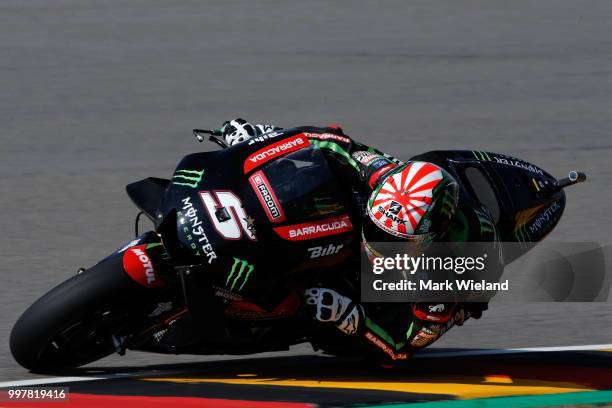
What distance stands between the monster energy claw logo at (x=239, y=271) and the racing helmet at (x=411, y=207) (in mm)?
479

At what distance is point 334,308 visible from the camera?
16.5 feet

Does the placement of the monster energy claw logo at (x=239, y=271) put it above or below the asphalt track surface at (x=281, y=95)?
above

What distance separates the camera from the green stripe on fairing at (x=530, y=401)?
4.90 metres

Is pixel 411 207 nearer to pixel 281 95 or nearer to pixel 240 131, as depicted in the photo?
pixel 240 131

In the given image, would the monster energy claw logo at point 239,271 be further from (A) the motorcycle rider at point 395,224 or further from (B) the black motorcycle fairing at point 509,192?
(B) the black motorcycle fairing at point 509,192

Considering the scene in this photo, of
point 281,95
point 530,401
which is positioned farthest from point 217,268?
point 281,95

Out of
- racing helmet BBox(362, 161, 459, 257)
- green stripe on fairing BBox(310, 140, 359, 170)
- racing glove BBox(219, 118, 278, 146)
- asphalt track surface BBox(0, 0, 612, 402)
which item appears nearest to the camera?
racing helmet BBox(362, 161, 459, 257)

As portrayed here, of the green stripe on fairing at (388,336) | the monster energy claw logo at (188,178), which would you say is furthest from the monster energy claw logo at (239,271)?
the green stripe on fairing at (388,336)

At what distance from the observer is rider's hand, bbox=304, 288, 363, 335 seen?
5008mm

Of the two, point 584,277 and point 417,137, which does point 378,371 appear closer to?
point 584,277

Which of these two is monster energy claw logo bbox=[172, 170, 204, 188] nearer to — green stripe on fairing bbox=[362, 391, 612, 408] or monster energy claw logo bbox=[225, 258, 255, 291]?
monster energy claw logo bbox=[225, 258, 255, 291]

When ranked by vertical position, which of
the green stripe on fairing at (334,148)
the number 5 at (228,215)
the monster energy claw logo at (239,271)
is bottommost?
the monster energy claw logo at (239,271)

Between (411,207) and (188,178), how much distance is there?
94cm

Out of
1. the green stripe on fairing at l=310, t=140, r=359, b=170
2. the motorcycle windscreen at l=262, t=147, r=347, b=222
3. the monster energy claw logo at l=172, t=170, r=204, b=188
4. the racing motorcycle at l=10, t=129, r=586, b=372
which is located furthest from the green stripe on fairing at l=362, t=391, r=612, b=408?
the monster energy claw logo at l=172, t=170, r=204, b=188
